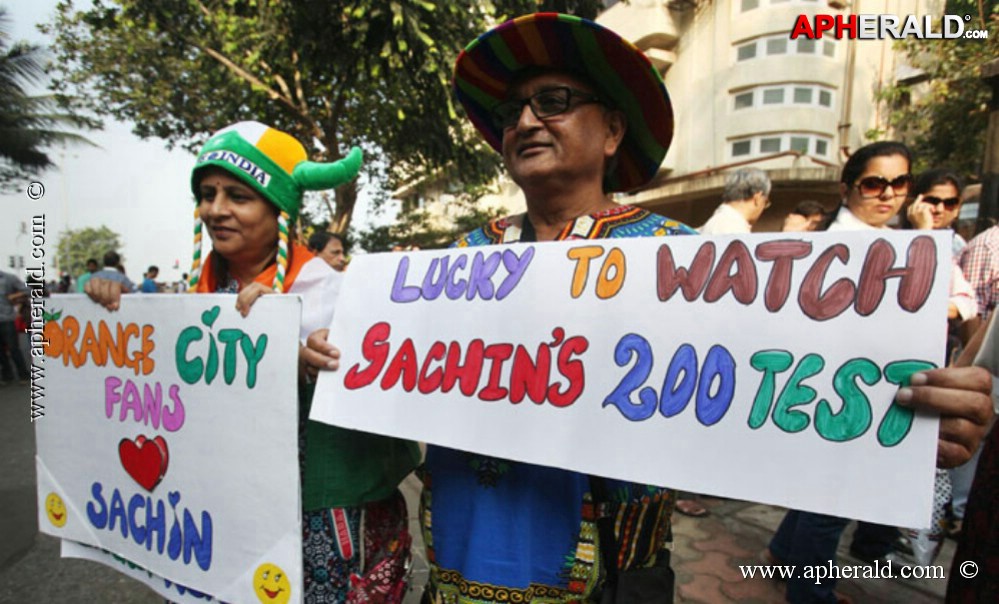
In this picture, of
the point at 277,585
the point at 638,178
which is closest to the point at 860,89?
the point at 638,178

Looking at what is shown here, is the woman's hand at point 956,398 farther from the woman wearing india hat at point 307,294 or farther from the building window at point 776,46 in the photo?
the building window at point 776,46

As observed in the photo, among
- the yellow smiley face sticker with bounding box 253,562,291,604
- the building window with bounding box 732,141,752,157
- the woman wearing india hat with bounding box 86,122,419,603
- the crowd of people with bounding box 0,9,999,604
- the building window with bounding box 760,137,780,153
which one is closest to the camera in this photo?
the crowd of people with bounding box 0,9,999,604

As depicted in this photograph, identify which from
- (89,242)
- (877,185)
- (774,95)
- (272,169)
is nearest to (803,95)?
(774,95)

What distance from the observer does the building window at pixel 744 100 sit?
16922 millimetres

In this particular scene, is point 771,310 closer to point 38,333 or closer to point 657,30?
point 38,333

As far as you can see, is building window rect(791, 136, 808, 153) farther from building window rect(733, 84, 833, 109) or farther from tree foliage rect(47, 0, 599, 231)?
tree foliage rect(47, 0, 599, 231)

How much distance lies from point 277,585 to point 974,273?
10.8 ft

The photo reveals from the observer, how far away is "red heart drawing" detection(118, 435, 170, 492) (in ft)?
4.09

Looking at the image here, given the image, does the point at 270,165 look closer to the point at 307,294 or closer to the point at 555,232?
the point at 307,294

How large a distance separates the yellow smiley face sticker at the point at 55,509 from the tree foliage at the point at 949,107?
8909 mm

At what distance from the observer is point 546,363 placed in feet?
3.09

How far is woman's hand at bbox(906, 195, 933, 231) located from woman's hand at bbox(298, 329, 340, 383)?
10.1 ft

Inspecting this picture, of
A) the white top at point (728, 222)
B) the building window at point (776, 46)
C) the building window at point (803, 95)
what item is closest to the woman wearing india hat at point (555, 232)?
the white top at point (728, 222)

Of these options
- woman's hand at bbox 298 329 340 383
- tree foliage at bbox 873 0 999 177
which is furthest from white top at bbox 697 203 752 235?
tree foliage at bbox 873 0 999 177
